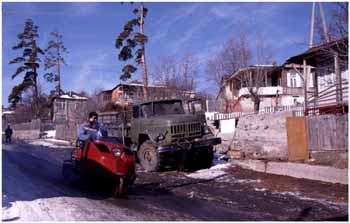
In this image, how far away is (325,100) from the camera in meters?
17.4

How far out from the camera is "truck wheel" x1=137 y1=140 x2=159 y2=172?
12688 mm

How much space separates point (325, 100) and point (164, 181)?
961cm

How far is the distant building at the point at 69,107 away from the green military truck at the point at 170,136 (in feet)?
80.3

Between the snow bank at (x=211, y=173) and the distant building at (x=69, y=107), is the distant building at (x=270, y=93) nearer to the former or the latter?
A: the distant building at (x=69, y=107)

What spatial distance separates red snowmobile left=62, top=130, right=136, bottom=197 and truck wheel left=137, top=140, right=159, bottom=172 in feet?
12.2

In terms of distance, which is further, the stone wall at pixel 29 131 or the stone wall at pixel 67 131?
the stone wall at pixel 29 131

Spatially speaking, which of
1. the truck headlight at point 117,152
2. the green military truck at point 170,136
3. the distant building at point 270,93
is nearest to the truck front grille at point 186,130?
the green military truck at point 170,136

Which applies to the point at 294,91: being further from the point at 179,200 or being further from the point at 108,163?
the point at 108,163

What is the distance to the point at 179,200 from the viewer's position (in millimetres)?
8328

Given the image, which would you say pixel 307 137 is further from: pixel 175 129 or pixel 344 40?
pixel 175 129

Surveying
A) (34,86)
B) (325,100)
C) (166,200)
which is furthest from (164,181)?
(34,86)

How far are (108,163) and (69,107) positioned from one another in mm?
38085

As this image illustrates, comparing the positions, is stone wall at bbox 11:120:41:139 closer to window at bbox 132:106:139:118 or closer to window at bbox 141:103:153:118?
window at bbox 132:106:139:118

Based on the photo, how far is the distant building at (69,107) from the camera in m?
39.3
